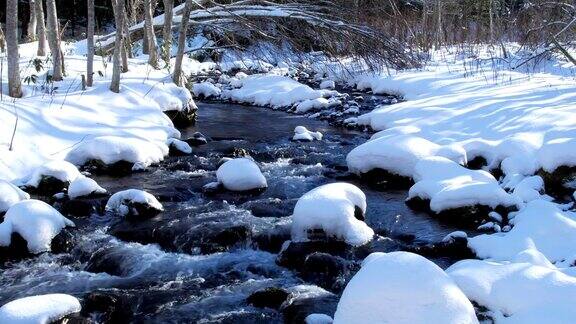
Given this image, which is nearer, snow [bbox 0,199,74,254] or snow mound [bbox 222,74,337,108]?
snow [bbox 0,199,74,254]

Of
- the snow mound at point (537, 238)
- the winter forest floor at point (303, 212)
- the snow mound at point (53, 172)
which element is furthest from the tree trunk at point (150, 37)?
the snow mound at point (537, 238)

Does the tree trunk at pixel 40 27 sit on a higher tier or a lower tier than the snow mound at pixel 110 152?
higher

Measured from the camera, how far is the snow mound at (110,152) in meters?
8.11

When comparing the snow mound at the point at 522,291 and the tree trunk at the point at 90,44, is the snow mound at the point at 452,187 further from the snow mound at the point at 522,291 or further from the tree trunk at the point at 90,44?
the tree trunk at the point at 90,44

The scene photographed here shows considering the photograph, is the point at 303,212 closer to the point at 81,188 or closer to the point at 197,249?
the point at 197,249

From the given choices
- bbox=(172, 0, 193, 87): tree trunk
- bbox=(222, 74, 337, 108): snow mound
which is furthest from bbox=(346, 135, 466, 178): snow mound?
bbox=(222, 74, 337, 108): snow mound

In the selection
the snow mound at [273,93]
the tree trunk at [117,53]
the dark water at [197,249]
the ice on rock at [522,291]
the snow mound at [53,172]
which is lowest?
the dark water at [197,249]

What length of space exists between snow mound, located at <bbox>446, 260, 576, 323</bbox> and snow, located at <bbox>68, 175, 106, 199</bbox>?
15.3ft

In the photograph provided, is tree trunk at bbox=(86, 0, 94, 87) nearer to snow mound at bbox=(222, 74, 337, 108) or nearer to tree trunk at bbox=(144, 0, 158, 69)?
tree trunk at bbox=(144, 0, 158, 69)

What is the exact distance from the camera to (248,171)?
7.46 m

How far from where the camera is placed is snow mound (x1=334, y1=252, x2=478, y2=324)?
3234mm

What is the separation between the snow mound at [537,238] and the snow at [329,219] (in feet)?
3.69

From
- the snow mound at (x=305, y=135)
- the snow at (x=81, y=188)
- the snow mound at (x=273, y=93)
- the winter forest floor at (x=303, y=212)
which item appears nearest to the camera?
the winter forest floor at (x=303, y=212)

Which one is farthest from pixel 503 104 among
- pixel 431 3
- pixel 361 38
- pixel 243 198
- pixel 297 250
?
pixel 431 3
